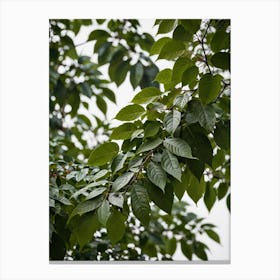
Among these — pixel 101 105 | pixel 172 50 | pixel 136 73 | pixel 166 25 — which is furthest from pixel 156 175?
pixel 101 105

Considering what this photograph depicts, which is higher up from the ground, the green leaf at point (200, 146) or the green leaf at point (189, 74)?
the green leaf at point (189, 74)

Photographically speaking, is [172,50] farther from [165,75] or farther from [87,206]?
[87,206]

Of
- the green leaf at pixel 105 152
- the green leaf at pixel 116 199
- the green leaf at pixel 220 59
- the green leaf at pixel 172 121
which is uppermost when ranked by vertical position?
the green leaf at pixel 220 59

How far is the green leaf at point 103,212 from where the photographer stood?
1.05 m

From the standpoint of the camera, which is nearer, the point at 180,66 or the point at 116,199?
the point at 116,199

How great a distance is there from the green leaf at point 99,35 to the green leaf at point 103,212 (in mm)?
802

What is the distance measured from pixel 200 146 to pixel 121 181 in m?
0.21

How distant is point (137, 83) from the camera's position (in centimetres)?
160

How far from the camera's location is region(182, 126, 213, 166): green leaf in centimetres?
111

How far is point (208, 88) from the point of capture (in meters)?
1.13

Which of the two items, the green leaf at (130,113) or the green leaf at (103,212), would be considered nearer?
the green leaf at (103,212)

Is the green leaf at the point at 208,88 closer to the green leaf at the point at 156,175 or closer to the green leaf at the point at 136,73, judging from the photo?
the green leaf at the point at 156,175

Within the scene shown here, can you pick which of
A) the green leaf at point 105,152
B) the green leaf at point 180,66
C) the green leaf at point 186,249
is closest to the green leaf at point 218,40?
the green leaf at point 180,66

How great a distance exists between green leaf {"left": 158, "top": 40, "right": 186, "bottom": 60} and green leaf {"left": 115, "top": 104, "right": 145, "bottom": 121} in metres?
0.16
